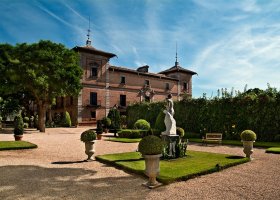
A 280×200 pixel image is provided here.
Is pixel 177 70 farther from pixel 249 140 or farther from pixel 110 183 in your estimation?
pixel 110 183

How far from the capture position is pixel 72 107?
3719 cm

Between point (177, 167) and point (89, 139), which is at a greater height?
point (89, 139)

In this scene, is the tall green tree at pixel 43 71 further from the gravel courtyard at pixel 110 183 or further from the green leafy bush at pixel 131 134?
the gravel courtyard at pixel 110 183

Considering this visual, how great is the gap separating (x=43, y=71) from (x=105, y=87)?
45.7 feet

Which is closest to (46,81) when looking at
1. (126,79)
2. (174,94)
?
(126,79)

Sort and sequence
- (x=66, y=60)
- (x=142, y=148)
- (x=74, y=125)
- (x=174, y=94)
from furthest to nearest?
(x=174, y=94)
(x=74, y=125)
(x=66, y=60)
(x=142, y=148)

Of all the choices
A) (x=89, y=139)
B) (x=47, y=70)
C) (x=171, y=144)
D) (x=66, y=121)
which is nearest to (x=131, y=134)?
(x=171, y=144)

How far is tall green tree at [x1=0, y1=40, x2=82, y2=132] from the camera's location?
81.6ft

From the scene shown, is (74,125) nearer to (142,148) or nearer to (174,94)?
(174,94)

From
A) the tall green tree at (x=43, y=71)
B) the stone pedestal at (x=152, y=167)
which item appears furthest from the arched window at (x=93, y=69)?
the stone pedestal at (x=152, y=167)

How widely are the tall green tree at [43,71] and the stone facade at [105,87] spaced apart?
737cm

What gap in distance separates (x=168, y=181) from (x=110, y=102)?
3315 cm

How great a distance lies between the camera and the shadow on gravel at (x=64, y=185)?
6.20m

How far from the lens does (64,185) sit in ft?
23.2
